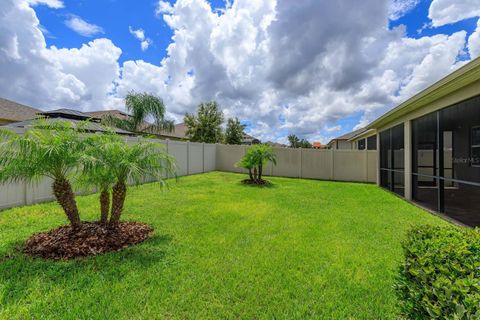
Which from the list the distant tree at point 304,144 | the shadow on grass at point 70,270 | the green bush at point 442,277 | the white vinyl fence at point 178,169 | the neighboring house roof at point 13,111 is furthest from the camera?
the distant tree at point 304,144

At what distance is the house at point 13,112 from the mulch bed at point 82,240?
16212 millimetres

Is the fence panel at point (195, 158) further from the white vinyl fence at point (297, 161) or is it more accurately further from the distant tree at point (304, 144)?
the distant tree at point (304, 144)

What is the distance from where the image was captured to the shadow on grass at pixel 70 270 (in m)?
2.76

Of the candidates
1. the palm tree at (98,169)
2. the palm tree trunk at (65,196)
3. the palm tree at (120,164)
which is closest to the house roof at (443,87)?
the palm tree at (120,164)

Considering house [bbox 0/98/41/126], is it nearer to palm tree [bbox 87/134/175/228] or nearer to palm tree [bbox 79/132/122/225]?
palm tree [bbox 79/132/122/225]

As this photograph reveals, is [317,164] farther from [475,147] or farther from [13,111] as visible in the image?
[13,111]

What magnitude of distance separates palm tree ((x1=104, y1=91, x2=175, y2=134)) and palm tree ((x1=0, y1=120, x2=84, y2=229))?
1289cm

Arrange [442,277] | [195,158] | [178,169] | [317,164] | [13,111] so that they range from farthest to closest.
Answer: [13,111]
[195,158]
[317,164]
[178,169]
[442,277]

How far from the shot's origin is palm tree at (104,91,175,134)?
52.6 feet

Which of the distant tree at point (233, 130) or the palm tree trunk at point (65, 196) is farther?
the distant tree at point (233, 130)

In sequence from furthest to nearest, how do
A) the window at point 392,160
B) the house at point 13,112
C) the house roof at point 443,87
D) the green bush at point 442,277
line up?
the house at point 13,112 → the window at point 392,160 → the house roof at point 443,87 → the green bush at point 442,277

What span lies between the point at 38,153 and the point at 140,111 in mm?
13708

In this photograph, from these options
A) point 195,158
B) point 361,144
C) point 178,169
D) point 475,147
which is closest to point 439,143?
point 475,147

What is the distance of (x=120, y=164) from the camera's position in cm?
398
